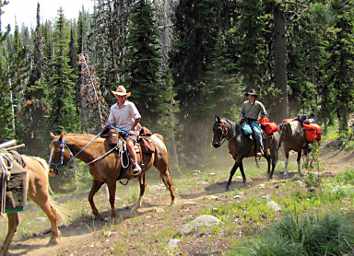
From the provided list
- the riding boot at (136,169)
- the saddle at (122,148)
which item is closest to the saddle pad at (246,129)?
the saddle at (122,148)

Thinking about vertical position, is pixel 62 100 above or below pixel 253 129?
above

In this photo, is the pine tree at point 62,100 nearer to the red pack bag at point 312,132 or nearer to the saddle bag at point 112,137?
the red pack bag at point 312,132

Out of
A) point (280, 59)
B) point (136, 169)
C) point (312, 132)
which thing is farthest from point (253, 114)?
point (280, 59)

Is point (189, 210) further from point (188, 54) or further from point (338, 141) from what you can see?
point (188, 54)

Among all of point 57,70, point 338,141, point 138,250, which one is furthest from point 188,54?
point 138,250

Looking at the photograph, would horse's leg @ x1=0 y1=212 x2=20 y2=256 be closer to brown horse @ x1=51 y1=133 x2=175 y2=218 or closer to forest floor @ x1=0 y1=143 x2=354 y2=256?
forest floor @ x1=0 y1=143 x2=354 y2=256

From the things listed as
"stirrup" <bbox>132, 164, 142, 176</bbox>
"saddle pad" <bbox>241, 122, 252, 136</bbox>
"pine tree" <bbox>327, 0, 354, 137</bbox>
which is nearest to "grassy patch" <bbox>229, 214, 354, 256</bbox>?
"stirrup" <bbox>132, 164, 142, 176</bbox>

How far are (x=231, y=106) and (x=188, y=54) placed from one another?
13.4 ft

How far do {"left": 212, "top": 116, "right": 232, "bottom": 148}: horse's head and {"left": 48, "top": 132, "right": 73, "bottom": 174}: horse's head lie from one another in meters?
4.93

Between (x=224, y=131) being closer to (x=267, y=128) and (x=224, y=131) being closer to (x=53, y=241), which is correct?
(x=267, y=128)

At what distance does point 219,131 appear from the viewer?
1377cm

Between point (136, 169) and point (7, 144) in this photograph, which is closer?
point (7, 144)

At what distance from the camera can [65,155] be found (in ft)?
33.1

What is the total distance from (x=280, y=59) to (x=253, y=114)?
1020cm
